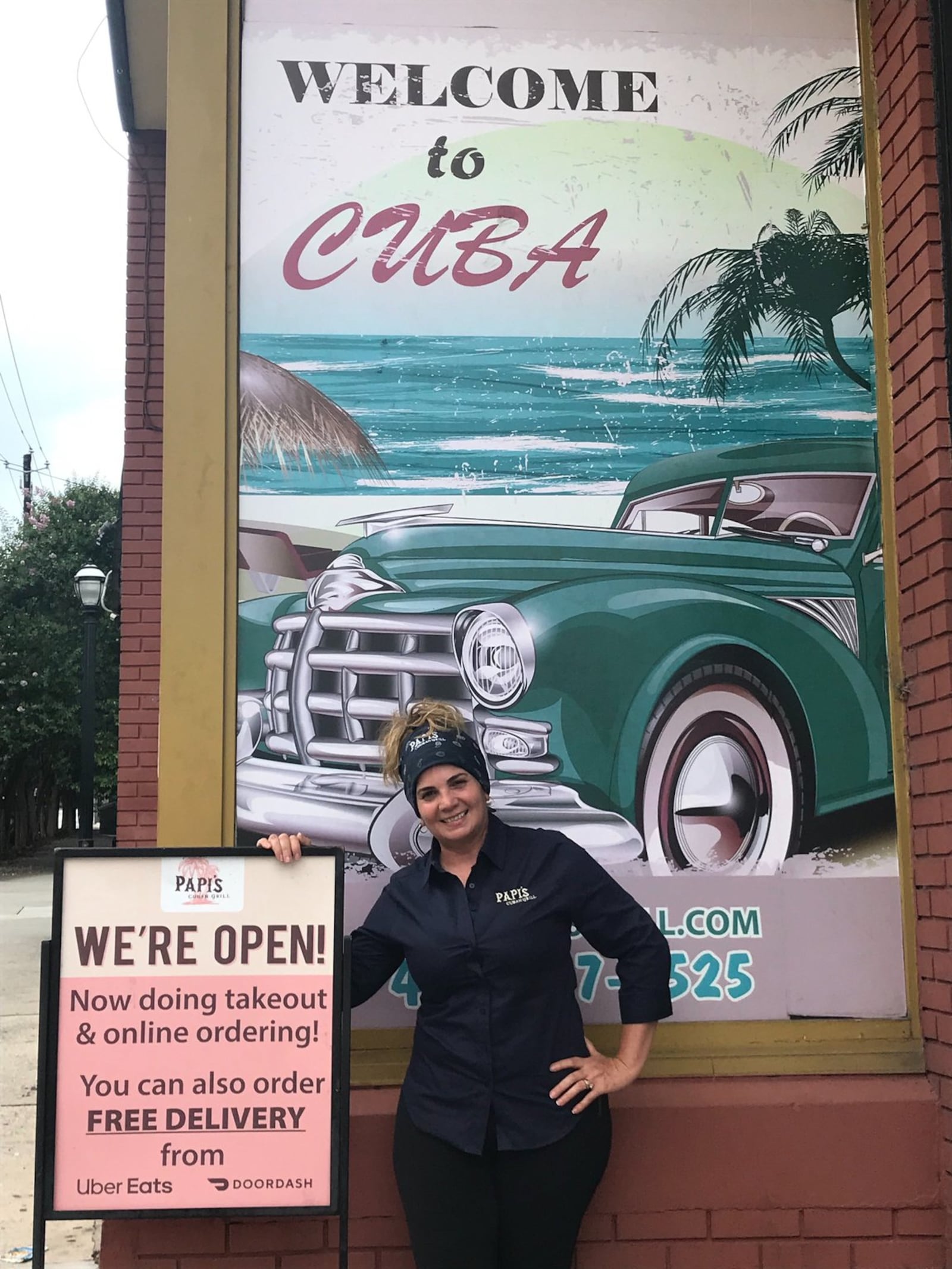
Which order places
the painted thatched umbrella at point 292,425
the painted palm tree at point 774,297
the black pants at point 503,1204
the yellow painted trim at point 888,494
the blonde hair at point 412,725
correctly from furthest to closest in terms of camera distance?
the painted palm tree at point 774,297
the painted thatched umbrella at point 292,425
the yellow painted trim at point 888,494
the blonde hair at point 412,725
the black pants at point 503,1204

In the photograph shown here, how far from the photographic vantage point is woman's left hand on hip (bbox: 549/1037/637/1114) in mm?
2766

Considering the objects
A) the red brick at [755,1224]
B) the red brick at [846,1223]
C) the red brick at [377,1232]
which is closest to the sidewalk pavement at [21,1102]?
the red brick at [377,1232]

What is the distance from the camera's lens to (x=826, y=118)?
3.87 m

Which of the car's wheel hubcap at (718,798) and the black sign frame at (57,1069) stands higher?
the car's wheel hubcap at (718,798)

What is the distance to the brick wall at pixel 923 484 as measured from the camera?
3365 millimetres

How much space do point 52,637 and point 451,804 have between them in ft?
69.7

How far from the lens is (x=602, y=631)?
11.9 ft

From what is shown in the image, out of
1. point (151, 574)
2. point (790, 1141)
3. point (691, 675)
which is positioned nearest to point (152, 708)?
point (151, 574)

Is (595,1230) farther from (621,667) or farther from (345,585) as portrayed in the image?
(345,585)

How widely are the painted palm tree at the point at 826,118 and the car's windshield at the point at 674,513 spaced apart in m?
1.13

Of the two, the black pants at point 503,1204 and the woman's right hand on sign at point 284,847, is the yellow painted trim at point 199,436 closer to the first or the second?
the woman's right hand on sign at point 284,847

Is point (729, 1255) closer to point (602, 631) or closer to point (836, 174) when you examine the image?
point (602, 631)

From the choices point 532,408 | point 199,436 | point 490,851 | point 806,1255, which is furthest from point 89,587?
point 806,1255

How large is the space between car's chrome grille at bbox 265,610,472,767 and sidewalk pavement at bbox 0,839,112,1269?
2169 millimetres
